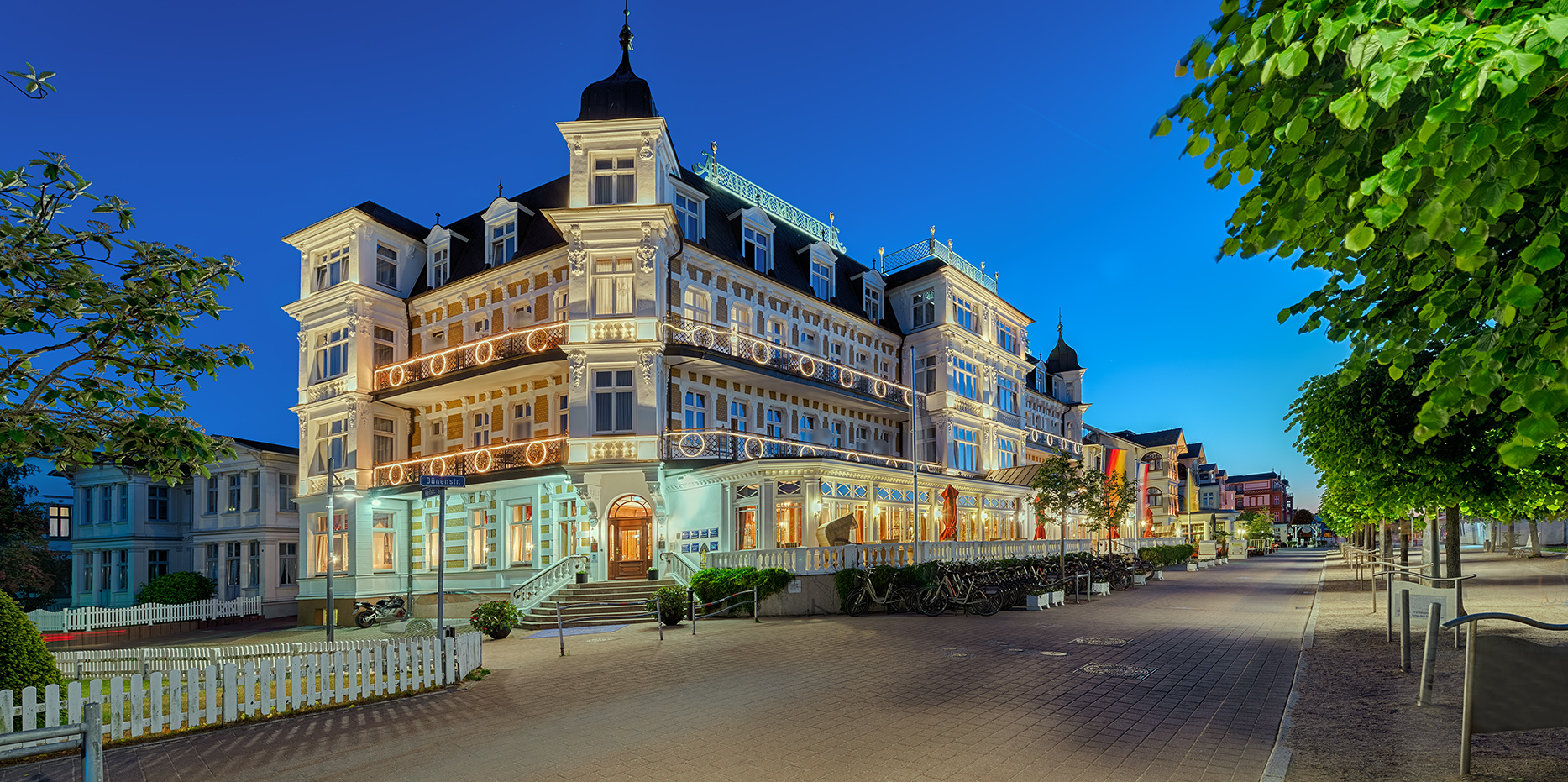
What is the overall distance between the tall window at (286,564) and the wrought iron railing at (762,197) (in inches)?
943

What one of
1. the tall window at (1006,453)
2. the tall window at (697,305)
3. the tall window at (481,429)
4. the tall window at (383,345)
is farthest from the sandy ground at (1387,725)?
the tall window at (383,345)

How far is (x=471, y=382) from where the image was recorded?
28.6 meters

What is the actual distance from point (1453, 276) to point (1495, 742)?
5173 millimetres

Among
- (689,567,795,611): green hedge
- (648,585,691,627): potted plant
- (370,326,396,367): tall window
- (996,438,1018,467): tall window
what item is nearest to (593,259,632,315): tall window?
(689,567,795,611): green hedge

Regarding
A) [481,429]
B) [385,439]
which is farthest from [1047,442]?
[385,439]

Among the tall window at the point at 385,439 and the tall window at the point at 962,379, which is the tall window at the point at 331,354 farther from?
the tall window at the point at 962,379

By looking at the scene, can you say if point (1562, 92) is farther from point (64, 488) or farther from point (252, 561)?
point (64, 488)

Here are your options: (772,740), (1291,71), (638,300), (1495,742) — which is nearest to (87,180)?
(772,740)

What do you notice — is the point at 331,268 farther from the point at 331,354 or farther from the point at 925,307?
the point at 925,307

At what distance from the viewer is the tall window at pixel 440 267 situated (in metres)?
31.3

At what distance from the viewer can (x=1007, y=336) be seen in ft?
141

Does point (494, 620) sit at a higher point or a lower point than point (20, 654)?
A: lower

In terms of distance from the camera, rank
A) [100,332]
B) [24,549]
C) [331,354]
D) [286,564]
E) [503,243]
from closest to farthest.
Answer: [100,332]
[503,243]
[331,354]
[286,564]
[24,549]

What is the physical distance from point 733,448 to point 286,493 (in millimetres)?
22200
